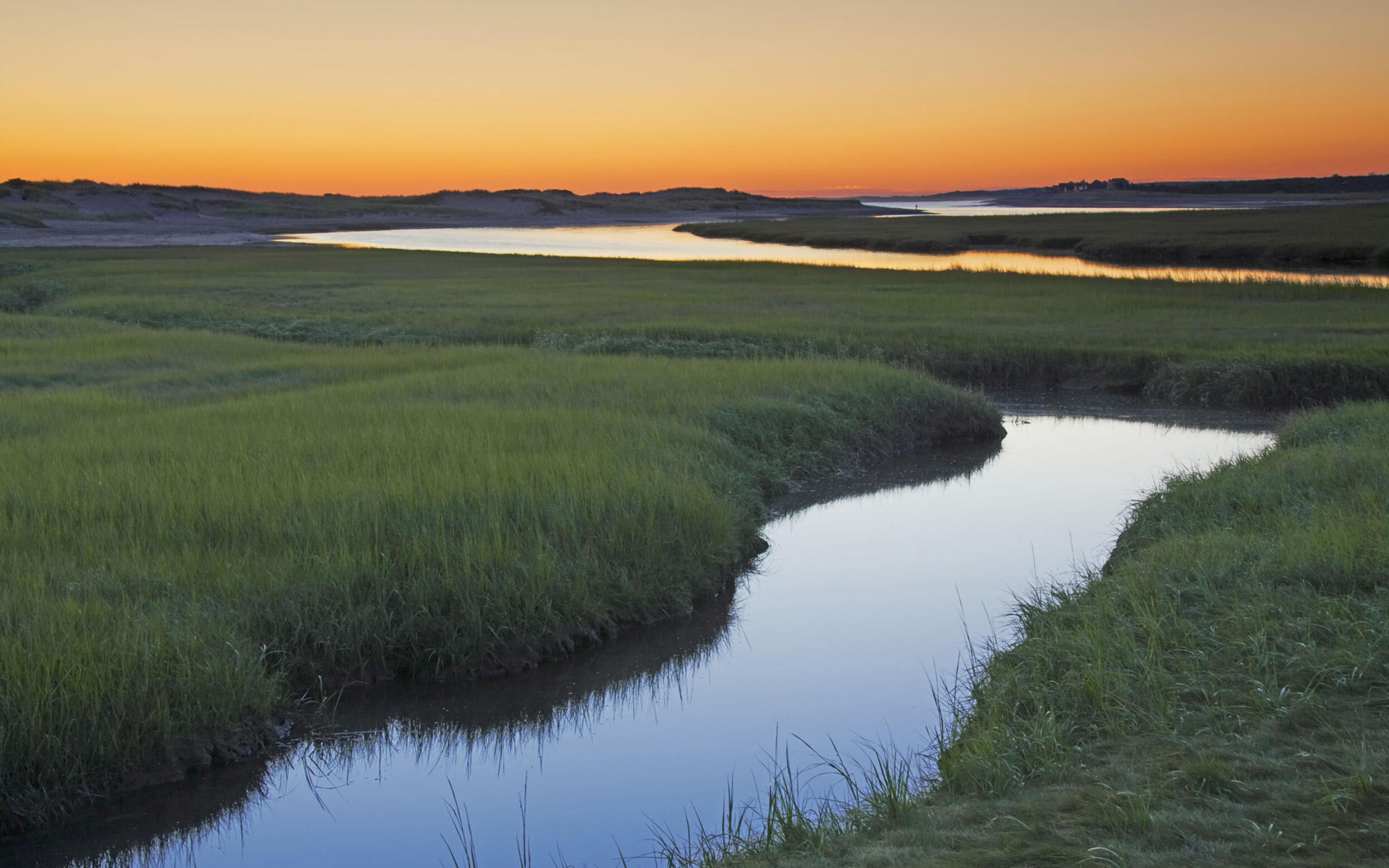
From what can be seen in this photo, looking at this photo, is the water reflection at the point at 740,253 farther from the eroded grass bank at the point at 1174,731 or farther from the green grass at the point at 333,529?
the eroded grass bank at the point at 1174,731

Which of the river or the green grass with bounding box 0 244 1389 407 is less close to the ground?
the river

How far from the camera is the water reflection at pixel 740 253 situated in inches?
1395

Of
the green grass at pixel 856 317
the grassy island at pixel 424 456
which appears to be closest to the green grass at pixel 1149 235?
the green grass at pixel 856 317

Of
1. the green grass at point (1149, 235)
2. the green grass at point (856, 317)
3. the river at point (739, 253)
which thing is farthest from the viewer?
the green grass at point (1149, 235)

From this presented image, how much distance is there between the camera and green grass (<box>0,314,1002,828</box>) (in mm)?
5359

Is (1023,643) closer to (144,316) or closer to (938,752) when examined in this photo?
(938,752)

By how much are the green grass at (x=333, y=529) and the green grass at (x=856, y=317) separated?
6.06 meters

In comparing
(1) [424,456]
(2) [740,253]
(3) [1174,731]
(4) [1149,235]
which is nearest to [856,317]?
(1) [424,456]

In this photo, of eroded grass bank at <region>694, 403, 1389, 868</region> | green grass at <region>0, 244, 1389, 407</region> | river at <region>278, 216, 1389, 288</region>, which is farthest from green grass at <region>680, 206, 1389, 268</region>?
eroded grass bank at <region>694, 403, 1389, 868</region>

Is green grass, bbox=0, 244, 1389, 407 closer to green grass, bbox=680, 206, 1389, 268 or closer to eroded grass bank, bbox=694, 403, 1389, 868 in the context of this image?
eroded grass bank, bbox=694, 403, 1389, 868

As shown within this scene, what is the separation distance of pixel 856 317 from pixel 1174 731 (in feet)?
62.8

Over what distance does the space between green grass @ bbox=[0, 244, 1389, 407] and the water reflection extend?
573 cm

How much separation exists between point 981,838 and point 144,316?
2450 centimetres

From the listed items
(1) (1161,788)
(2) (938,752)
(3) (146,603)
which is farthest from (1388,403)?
(3) (146,603)
